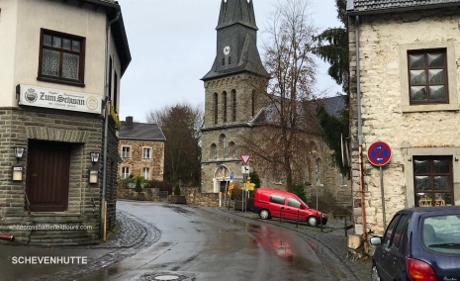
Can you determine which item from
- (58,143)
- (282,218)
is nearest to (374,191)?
(58,143)

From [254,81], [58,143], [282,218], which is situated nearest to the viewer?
[58,143]

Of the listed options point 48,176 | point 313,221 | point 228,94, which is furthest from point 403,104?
point 228,94

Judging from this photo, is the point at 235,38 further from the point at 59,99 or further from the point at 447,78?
the point at 447,78

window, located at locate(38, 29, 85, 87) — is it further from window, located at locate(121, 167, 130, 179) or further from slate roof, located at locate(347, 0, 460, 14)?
window, located at locate(121, 167, 130, 179)

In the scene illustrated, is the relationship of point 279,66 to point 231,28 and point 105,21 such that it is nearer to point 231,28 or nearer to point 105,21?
point 105,21

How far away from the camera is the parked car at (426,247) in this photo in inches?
197

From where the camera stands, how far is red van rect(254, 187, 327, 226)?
24.3 m

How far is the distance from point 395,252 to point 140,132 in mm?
58894

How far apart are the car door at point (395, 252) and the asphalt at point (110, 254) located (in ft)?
9.55

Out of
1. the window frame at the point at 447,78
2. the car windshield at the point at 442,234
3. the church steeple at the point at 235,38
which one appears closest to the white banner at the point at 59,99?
the window frame at the point at 447,78

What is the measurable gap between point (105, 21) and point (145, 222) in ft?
30.7

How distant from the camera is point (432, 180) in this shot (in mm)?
11672

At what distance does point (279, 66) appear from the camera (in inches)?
1215

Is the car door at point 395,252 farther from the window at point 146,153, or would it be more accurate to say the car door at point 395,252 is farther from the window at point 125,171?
the window at point 125,171
